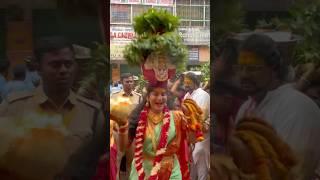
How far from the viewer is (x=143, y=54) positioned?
13.5 ft

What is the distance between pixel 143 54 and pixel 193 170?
1325 mm

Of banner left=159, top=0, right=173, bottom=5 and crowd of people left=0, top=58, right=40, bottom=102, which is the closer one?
crowd of people left=0, top=58, right=40, bottom=102

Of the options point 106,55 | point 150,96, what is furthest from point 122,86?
point 106,55

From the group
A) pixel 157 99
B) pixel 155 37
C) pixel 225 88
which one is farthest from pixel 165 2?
pixel 225 88

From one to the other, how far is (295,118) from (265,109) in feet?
0.52

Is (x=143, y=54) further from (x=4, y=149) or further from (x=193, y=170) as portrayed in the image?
(x=4, y=149)

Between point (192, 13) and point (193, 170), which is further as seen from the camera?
point (193, 170)

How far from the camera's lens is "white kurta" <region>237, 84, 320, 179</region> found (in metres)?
2.77

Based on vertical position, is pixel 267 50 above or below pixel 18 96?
above

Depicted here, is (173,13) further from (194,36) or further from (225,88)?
(225,88)

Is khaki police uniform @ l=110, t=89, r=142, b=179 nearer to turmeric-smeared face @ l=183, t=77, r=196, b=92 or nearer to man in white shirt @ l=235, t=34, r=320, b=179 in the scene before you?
turmeric-smeared face @ l=183, t=77, r=196, b=92

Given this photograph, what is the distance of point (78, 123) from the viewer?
2.78m

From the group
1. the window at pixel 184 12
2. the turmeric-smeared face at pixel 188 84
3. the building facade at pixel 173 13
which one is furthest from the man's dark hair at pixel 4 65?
the turmeric-smeared face at pixel 188 84

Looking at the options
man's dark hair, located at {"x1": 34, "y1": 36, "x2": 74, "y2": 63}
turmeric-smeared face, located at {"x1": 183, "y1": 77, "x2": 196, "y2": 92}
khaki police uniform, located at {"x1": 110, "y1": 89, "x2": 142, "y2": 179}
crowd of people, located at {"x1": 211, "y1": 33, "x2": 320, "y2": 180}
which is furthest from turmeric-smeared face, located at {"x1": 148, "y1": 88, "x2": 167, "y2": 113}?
man's dark hair, located at {"x1": 34, "y1": 36, "x2": 74, "y2": 63}
